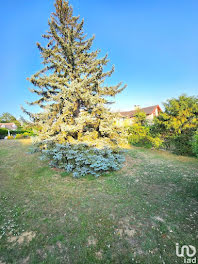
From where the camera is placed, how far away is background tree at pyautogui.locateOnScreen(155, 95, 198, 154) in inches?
416

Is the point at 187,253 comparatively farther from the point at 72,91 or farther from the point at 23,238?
the point at 72,91

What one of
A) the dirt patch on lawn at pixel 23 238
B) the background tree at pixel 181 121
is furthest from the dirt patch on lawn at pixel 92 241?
the background tree at pixel 181 121

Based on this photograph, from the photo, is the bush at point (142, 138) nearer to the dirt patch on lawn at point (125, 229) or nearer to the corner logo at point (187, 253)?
the dirt patch on lawn at point (125, 229)

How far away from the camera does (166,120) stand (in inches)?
461

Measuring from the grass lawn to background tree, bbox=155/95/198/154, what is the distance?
5244 mm

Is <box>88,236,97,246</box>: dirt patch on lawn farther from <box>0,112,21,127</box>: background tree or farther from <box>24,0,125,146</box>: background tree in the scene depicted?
<box>0,112,21,127</box>: background tree

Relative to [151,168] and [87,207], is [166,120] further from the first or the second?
[87,207]

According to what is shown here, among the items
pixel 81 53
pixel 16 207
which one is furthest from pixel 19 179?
pixel 81 53

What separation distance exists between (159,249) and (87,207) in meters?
2.46

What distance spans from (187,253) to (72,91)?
763cm

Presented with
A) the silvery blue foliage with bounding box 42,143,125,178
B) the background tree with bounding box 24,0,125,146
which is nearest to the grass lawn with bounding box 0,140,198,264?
the silvery blue foliage with bounding box 42,143,125,178

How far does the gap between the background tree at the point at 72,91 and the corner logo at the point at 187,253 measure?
192 inches

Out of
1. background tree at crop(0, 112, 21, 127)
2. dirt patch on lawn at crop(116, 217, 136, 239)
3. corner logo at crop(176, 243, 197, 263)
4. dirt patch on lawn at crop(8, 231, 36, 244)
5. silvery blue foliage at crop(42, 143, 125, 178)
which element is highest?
background tree at crop(0, 112, 21, 127)

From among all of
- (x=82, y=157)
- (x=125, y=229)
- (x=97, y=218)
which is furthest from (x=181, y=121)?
(x=97, y=218)
